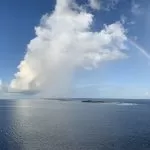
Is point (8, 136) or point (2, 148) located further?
point (8, 136)

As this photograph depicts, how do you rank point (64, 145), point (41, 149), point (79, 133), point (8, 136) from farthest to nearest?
1. point (79, 133)
2. point (8, 136)
3. point (64, 145)
4. point (41, 149)

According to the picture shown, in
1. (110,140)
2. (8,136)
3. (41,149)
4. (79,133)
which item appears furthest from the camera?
(79,133)

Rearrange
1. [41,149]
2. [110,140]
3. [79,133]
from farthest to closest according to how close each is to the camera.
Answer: [79,133], [110,140], [41,149]

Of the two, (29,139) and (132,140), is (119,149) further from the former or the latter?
(29,139)

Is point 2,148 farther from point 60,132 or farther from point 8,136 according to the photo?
point 60,132

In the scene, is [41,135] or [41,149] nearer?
[41,149]

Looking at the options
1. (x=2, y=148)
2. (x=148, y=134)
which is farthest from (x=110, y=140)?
(x=2, y=148)

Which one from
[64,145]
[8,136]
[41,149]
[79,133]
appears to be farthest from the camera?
[79,133]

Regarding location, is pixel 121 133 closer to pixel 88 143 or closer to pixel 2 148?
pixel 88 143

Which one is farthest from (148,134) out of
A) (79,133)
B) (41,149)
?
(41,149)
